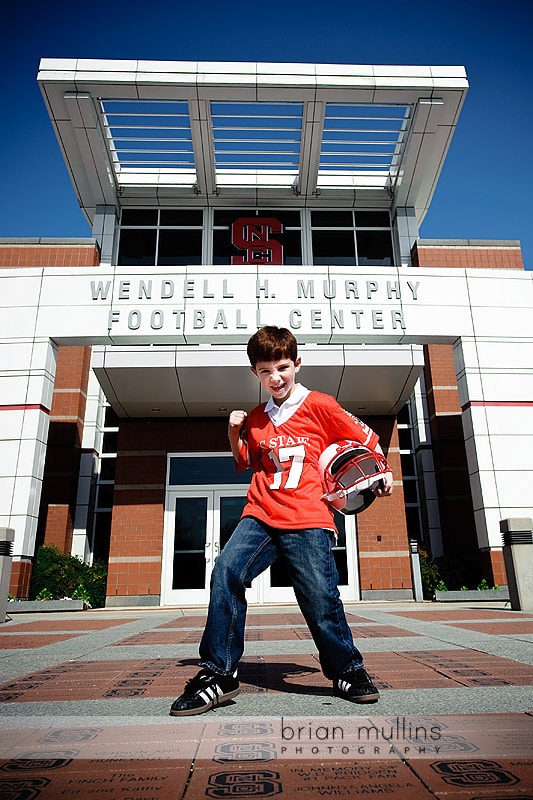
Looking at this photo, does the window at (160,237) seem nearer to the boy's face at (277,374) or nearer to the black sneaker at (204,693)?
the boy's face at (277,374)

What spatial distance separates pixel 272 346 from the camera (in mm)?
2785

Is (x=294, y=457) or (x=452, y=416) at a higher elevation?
(x=452, y=416)

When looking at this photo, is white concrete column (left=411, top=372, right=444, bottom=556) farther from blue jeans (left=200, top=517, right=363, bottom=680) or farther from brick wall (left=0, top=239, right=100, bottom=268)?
blue jeans (left=200, top=517, right=363, bottom=680)

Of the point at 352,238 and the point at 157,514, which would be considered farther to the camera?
the point at 352,238

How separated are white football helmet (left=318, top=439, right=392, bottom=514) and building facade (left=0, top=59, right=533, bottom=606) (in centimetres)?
910

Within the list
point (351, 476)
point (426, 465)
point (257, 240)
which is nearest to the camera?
point (351, 476)

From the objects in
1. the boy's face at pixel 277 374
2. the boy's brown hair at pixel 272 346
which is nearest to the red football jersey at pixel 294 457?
the boy's face at pixel 277 374

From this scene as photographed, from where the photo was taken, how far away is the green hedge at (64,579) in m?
12.0

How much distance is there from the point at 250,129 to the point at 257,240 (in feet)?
9.76

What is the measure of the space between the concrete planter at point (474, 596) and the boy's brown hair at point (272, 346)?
9816 mm

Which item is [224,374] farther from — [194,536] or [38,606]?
[38,606]

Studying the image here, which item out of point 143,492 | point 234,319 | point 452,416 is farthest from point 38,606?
point 452,416

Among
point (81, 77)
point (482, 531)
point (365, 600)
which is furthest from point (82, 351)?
point (482, 531)

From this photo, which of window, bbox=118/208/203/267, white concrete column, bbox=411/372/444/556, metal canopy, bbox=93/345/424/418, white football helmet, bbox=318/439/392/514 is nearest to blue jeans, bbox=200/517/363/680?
white football helmet, bbox=318/439/392/514
